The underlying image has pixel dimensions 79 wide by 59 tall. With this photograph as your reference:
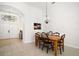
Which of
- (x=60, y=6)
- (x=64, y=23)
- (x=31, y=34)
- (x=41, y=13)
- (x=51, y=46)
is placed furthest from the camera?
(x=31, y=34)

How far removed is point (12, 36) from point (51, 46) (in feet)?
→ 6.06

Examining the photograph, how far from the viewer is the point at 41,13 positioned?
13.4ft

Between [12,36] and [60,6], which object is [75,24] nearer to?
[60,6]

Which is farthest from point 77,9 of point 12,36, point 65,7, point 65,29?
point 12,36

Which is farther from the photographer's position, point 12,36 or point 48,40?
point 12,36

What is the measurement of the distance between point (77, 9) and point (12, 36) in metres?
2.90

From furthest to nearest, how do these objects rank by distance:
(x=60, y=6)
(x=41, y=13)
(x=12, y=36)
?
(x=12, y=36), (x=41, y=13), (x=60, y=6)

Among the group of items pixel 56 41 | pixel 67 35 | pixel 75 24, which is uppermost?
pixel 75 24

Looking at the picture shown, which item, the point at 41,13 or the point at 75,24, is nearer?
the point at 75,24

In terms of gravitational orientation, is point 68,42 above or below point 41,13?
below

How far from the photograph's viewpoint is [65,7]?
3191mm

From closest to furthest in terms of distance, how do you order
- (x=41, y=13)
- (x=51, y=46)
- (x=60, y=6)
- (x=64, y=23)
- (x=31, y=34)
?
(x=60, y=6) < (x=64, y=23) < (x=51, y=46) < (x=41, y=13) < (x=31, y=34)

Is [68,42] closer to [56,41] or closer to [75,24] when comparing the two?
[56,41]

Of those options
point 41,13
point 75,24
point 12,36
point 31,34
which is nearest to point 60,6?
point 75,24
